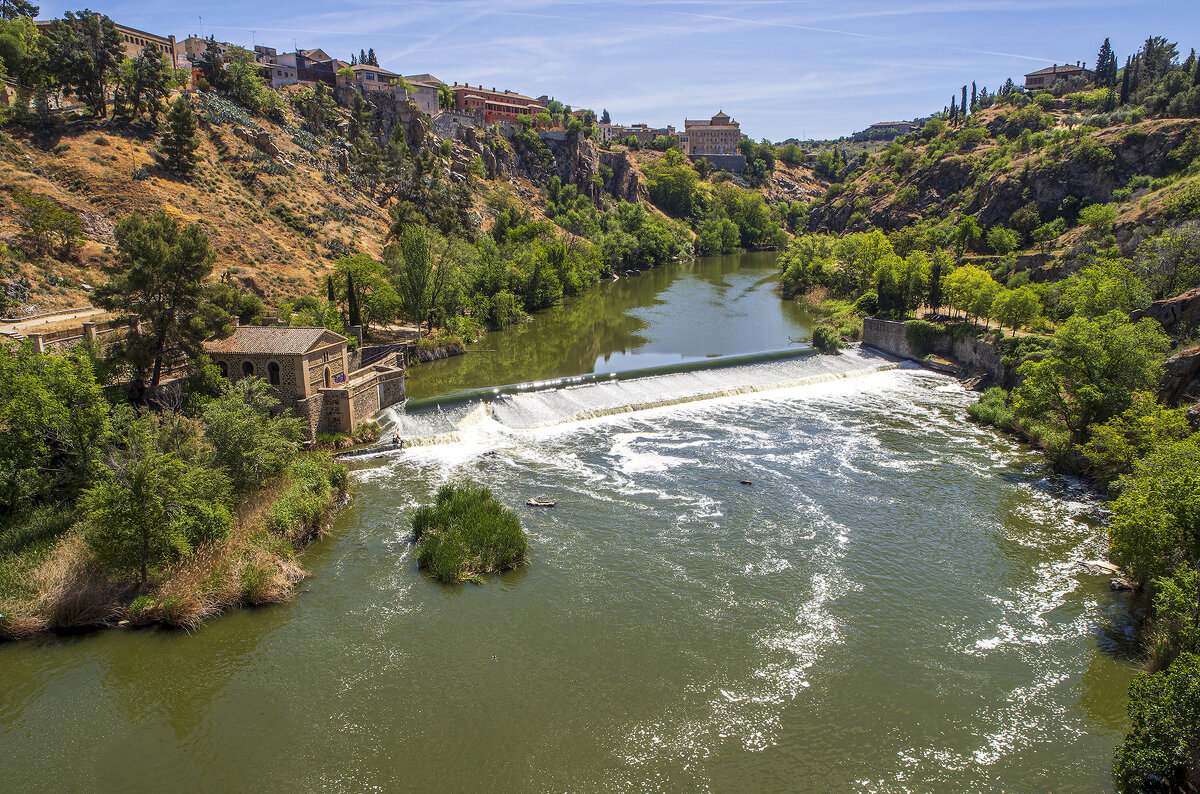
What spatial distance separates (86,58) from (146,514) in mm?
61086

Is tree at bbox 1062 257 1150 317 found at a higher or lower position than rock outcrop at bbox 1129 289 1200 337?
higher

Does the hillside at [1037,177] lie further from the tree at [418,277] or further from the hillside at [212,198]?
the hillside at [212,198]

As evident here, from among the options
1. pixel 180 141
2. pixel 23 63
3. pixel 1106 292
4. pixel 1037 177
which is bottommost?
pixel 1106 292

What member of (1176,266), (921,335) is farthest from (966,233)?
(1176,266)

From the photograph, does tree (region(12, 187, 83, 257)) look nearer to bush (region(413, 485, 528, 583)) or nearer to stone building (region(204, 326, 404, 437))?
stone building (region(204, 326, 404, 437))

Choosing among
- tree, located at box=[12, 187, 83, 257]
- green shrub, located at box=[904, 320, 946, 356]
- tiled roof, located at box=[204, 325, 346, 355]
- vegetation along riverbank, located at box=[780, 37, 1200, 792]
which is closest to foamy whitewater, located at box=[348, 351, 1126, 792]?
vegetation along riverbank, located at box=[780, 37, 1200, 792]

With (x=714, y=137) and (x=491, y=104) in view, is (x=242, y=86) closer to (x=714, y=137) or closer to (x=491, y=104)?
(x=491, y=104)

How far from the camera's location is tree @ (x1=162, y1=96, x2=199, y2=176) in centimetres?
5812

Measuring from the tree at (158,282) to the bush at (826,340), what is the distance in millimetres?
40334

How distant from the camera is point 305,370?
102 feet

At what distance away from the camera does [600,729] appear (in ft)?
52.1

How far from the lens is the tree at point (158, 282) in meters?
28.7

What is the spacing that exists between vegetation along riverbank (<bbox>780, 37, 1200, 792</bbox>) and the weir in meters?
9.85

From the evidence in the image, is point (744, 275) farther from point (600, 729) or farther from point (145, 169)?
point (600, 729)
